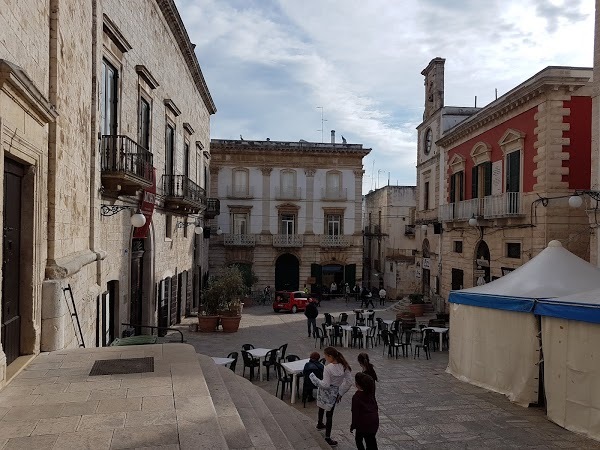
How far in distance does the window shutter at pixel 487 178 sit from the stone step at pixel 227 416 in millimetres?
15160

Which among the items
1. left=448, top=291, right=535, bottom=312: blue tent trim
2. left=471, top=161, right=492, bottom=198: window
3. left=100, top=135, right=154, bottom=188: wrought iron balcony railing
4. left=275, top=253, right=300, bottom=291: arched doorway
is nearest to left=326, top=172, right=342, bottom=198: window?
left=275, top=253, right=300, bottom=291: arched doorway

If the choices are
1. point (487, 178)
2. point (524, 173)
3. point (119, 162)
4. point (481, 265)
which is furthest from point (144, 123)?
point (481, 265)

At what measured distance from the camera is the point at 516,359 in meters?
9.74

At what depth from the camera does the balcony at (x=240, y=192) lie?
32.6 m

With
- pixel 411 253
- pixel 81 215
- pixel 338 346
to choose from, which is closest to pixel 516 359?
pixel 338 346

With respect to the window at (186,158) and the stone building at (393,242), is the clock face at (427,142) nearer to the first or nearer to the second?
the stone building at (393,242)

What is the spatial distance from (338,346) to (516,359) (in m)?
6.45

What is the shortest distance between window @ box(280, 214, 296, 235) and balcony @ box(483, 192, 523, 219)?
16.4 metres

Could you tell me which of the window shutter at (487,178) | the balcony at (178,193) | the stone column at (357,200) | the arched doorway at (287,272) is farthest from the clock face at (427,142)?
the balcony at (178,193)

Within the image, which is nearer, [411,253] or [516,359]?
[516,359]

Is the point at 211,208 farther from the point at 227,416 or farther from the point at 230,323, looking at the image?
the point at 227,416

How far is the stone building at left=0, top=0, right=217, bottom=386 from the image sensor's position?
5883 mm

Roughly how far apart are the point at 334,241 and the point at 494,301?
22.7 metres

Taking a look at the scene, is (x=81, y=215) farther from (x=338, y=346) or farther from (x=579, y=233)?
(x=579, y=233)
